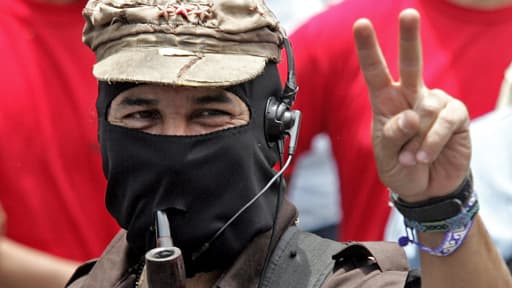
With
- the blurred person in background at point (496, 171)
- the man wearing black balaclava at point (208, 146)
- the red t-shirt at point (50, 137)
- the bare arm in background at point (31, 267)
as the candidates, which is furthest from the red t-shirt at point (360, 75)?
the man wearing black balaclava at point (208, 146)

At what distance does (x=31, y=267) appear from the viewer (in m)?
3.95

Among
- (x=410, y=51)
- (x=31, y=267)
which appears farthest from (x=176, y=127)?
(x=31, y=267)

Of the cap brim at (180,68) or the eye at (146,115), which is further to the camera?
the eye at (146,115)

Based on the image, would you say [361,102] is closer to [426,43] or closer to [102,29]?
[426,43]

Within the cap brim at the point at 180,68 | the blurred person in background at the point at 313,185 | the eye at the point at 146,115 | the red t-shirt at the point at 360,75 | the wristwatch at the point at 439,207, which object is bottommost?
the blurred person in background at the point at 313,185

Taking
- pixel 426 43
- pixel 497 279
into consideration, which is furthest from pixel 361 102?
pixel 497 279

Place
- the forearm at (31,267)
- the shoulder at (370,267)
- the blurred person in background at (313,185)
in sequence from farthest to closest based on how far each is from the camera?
the blurred person in background at (313,185), the forearm at (31,267), the shoulder at (370,267)

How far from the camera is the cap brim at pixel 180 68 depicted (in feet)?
8.92

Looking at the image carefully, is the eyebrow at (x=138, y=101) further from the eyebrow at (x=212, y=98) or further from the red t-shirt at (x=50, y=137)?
the red t-shirt at (x=50, y=137)

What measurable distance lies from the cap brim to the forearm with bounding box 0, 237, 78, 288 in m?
1.29

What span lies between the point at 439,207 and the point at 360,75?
1.67m

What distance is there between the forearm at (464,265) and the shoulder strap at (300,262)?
1.00ft

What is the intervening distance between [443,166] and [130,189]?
30.3 inches

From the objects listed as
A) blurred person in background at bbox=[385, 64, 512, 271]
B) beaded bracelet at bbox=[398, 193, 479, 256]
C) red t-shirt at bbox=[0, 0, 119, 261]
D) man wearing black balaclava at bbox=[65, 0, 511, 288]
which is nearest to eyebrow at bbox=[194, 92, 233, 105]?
man wearing black balaclava at bbox=[65, 0, 511, 288]
